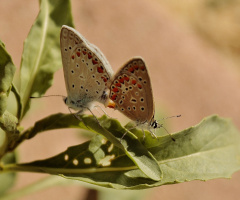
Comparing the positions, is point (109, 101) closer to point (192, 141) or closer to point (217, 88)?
point (192, 141)

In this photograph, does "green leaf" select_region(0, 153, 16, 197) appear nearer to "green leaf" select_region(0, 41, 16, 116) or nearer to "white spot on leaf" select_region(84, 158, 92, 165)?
"white spot on leaf" select_region(84, 158, 92, 165)

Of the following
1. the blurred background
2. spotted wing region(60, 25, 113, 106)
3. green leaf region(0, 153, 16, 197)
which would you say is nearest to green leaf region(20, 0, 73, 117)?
spotted wing region(60, 25, 113, 106)

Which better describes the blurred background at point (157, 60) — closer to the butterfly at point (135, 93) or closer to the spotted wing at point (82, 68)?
the spotted wing at point (82, 68)

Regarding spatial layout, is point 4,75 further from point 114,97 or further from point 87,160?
point 114,97

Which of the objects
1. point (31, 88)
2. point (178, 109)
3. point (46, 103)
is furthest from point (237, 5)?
point (31, 88)

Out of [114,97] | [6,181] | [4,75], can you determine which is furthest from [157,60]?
[4,75]

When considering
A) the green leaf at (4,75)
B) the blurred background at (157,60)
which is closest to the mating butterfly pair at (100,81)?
the green leaf at (4,75)
